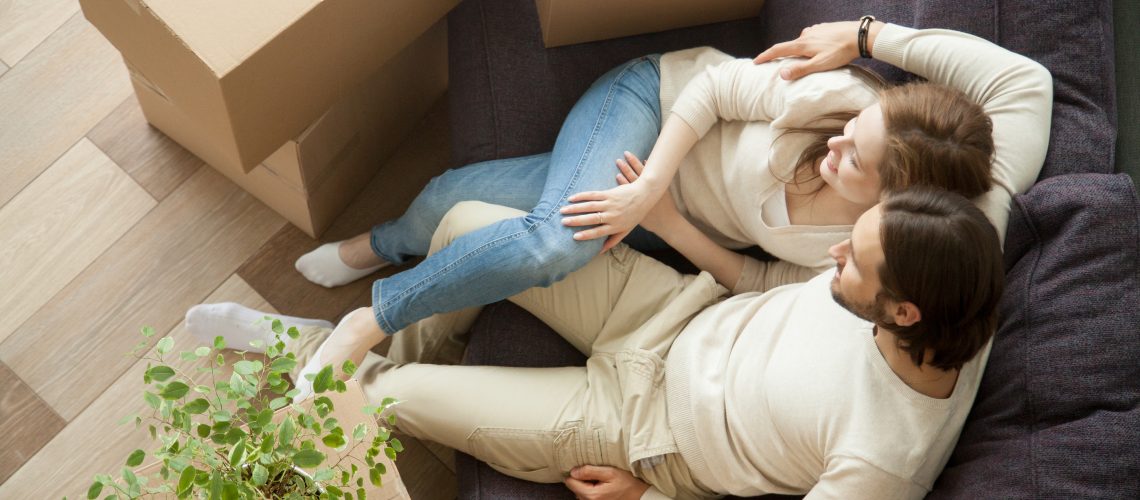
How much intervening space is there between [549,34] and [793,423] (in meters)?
0.77

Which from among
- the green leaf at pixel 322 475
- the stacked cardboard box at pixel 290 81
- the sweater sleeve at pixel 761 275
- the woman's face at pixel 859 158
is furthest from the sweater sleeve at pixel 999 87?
the green leaf at pixel 322 475

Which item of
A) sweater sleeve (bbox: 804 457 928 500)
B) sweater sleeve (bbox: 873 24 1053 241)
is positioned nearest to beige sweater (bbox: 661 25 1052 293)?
sweater sleeve (bbox: 873 24 1053 241)

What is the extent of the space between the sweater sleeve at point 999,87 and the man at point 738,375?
169 millimetres

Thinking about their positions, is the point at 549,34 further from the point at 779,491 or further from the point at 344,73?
the point at 779,491

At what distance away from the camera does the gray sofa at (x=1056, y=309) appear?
104 centimetres

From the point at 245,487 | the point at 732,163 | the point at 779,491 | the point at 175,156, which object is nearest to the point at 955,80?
the point at 732,163

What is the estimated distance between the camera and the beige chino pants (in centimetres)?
134

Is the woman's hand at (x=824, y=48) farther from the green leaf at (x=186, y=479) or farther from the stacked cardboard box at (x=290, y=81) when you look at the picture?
the green leaf at (x=186, y=479)

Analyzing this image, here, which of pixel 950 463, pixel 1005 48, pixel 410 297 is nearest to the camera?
pixel 950 463

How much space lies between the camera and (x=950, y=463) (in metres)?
1.18

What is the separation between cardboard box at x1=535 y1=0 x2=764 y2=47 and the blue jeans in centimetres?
8

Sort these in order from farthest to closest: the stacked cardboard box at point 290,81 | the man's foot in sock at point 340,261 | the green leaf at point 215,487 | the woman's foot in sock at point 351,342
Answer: the man's foot in sock at point 340,261
the woman's foot in sock at point 351,342
the stacked cardboard box at point 290,81
the green leaf at point 215,487

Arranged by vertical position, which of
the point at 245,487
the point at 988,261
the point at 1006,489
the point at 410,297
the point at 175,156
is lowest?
the point at 175,156

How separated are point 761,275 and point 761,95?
29cm
